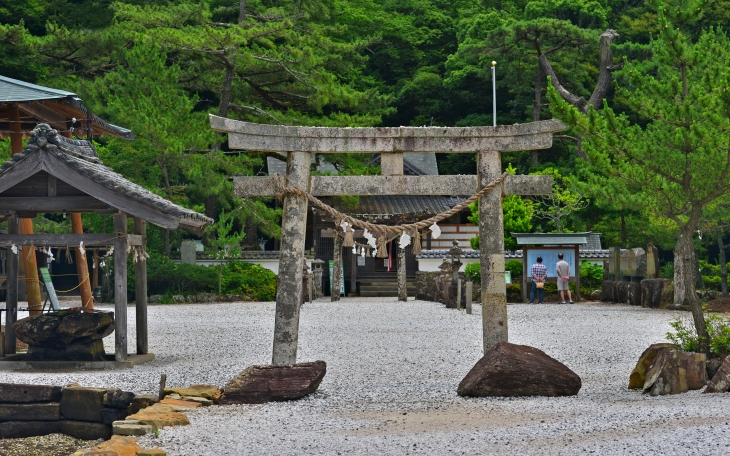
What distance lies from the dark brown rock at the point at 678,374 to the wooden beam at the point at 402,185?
7.98 feet

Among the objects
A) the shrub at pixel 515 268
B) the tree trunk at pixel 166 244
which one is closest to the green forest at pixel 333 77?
the tree trunk at pixel 166 244

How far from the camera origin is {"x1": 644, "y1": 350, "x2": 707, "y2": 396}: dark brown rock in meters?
8.92

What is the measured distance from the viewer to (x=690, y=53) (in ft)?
37.7

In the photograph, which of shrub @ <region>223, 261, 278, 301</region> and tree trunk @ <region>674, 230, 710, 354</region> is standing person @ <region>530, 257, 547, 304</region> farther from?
tree trunk @ <region>674, 230, 710, 354</region>

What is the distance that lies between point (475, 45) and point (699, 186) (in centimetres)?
2439

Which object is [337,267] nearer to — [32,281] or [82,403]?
[32,281]

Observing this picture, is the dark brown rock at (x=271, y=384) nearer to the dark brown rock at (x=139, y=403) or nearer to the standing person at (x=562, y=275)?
the dark brown rock at (x=139, y=403)

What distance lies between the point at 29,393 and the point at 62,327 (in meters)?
2.65

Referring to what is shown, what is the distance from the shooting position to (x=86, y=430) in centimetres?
895

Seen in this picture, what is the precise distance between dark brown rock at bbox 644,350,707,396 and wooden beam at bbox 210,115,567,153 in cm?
288

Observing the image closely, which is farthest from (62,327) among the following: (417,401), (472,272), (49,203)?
(472,272)

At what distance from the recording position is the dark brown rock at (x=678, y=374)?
29.3 feet

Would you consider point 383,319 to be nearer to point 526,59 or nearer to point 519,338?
point 519,338

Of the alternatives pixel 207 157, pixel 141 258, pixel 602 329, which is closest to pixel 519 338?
pixel 602 329
